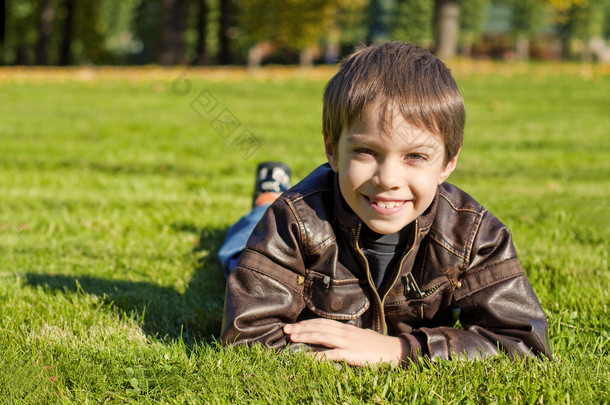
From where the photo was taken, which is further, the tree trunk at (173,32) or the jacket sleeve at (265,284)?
the tree trunk at (173,32)

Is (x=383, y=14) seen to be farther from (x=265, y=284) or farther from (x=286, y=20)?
(x=265, y=284)

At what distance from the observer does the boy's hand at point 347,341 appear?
7.57ft

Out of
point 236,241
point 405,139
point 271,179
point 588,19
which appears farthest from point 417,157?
point 588,19

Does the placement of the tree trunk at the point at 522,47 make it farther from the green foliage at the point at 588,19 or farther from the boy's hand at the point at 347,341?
the boy's hand at the point at 347,341

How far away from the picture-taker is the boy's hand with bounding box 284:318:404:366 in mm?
2309

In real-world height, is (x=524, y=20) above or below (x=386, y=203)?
above

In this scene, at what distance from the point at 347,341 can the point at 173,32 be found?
65.8ft

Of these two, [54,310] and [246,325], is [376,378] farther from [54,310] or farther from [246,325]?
[54,310]

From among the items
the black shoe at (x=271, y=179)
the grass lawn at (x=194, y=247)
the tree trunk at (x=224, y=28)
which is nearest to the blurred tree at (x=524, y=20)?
the tree trunk at (x=224, y=28)

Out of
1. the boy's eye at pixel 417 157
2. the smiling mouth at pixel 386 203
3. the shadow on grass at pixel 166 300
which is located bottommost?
the shadow on grass at pixel 166 300

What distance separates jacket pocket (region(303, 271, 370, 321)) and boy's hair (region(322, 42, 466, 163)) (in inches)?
21.2

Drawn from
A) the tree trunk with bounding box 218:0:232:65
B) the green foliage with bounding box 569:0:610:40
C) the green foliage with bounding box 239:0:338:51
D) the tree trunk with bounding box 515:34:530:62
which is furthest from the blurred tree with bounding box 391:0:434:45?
the tree trunk with bounding box 218:0:232:65

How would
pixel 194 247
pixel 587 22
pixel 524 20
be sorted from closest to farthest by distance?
pixel 194 247
pixel 587 22
pixel 524 20

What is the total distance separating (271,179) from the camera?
4.21 metres
